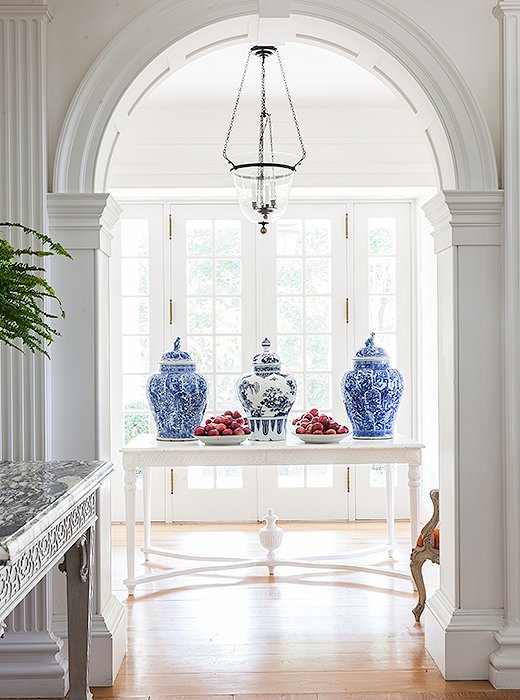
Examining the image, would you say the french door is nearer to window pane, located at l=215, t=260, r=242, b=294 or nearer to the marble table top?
window pane, located at l=215, t=260, r=242, b=294

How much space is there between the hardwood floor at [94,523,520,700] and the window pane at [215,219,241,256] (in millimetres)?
2118

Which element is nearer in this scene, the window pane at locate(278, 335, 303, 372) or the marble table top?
the marble table top

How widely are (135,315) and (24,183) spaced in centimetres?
306

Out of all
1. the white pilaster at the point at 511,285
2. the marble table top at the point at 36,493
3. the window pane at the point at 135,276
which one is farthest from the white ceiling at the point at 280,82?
the marble table top at the point at 36,493

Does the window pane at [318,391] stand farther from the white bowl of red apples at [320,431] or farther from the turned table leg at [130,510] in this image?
the turned table leg at [130,510]

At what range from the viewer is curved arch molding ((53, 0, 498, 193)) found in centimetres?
313

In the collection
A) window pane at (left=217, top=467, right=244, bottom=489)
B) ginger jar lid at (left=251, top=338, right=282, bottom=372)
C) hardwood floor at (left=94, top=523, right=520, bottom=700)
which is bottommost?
hardwood floor at (left=94, top=523, right=520, bottom=700)

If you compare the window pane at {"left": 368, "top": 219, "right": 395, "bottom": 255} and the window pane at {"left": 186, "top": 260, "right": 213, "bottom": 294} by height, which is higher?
the window pane at {"left": 368, "top": 219, "right": 395, "bottom": 255}

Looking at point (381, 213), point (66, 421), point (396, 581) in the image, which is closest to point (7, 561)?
point (66, 421)

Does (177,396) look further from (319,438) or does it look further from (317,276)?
(317,276)

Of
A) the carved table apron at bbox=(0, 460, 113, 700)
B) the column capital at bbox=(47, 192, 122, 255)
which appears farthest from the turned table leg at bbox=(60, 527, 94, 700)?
the column capital at bbox=(47, 192, 122, 255)

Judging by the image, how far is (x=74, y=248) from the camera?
10.3ft

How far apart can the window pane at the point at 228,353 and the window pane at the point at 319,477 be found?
2.98 feet

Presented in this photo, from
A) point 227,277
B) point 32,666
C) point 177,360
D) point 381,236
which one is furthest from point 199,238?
point 32,666
